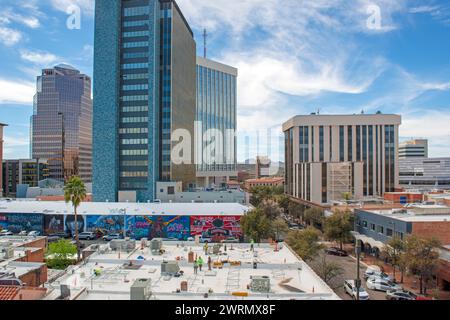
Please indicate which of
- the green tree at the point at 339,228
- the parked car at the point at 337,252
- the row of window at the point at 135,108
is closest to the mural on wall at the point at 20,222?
the row of window at the point at 135,108

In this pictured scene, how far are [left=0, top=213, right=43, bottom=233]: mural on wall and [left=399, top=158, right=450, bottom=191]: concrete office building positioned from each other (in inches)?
4115

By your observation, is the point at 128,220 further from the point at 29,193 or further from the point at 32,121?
the point at 32,121

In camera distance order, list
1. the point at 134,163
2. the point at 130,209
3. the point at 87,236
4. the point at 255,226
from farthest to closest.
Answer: the point at 134,163 < the point at 130,209 < the point at 87,236 < the point at 255,226

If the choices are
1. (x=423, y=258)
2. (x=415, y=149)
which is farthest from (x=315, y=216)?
(x=415, y=149)

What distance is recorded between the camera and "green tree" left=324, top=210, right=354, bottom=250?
129ft

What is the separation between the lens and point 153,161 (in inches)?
2379

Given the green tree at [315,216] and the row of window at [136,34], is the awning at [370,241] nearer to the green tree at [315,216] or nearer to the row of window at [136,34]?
the green tree at [315,216]

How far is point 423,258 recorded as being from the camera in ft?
78.4

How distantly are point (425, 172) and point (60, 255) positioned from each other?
409ft

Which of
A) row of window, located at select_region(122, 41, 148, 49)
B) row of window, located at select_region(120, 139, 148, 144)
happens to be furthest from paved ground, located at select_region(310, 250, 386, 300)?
row of window, located at select_region(122, 41, 148, 49)

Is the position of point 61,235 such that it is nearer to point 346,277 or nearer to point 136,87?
point 136,87

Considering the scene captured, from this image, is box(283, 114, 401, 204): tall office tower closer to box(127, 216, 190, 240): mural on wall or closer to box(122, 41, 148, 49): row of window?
box(127, 216, 190, 240): mural on wall

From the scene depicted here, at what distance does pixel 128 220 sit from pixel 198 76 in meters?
91.4
